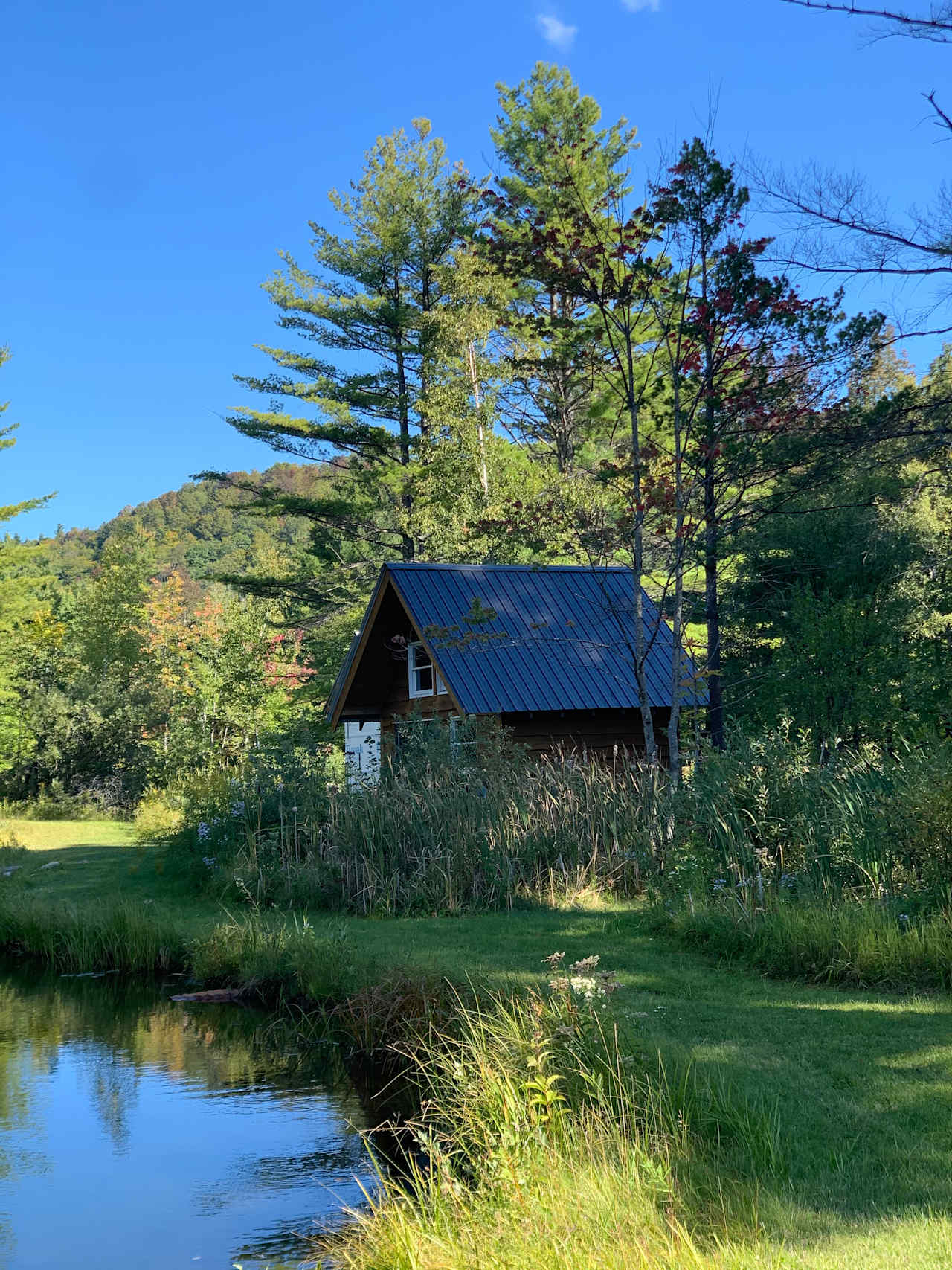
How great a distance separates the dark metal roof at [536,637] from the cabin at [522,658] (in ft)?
0.07

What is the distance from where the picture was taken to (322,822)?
15.3 m

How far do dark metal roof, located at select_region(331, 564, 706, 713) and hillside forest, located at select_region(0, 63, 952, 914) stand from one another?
1097 millimetres

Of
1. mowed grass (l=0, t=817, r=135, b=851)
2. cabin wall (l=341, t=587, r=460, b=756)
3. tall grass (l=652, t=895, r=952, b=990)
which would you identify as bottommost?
mowed grass (l=0, t=817, r=135, b=851)

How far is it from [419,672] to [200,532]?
213ft

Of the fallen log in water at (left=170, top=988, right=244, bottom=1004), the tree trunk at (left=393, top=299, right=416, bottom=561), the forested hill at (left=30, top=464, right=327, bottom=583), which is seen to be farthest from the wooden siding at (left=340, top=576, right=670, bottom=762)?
the forested hill at (left=30, top=464, right=327, bottom=583)

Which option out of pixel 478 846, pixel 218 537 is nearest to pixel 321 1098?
pixel 478 846

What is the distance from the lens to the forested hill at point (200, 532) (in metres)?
68.8

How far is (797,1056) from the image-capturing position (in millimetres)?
6398

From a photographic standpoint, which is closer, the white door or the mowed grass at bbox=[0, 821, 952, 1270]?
the mowed grass at bbox=[0, 821, 952, 1270]

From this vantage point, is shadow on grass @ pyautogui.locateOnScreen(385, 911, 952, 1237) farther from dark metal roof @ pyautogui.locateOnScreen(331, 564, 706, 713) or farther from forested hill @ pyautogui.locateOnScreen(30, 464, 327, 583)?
forested hill @ pyautogui.locateOnScreen(30, 464, 327, 583)

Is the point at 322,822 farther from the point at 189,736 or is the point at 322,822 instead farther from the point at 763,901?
the point at 189,736

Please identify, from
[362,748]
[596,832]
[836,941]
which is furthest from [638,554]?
[362,748]

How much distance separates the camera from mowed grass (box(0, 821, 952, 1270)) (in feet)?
14.1

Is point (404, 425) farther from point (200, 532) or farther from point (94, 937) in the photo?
point (200, 532)
